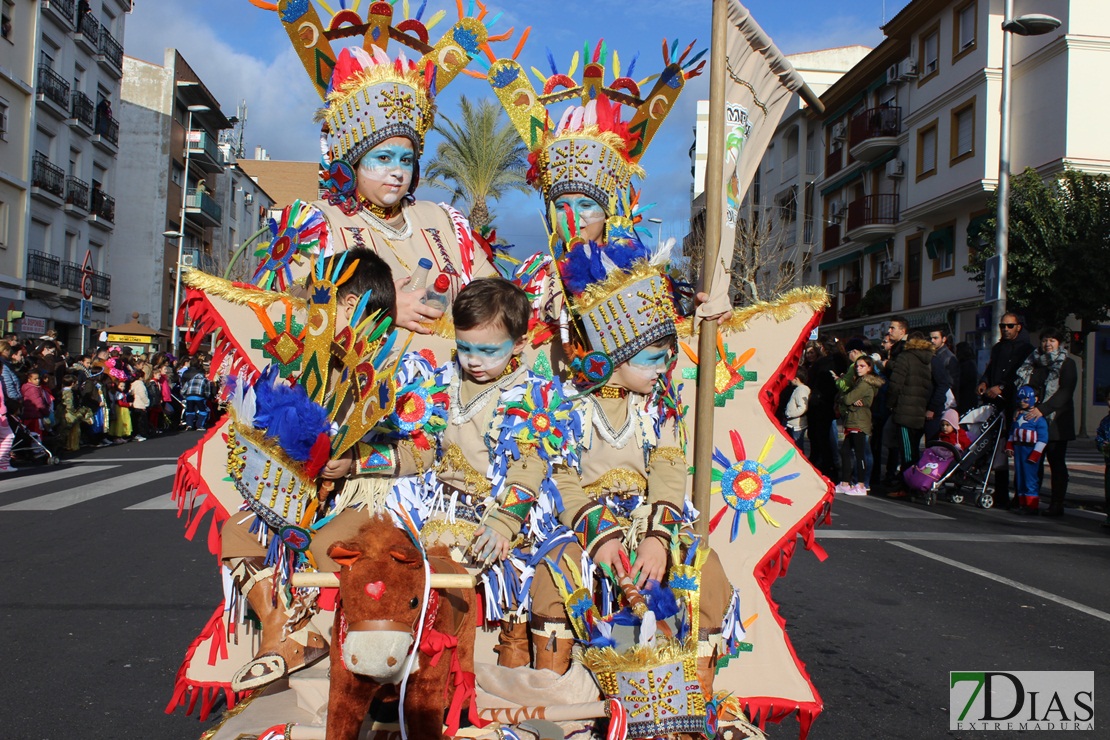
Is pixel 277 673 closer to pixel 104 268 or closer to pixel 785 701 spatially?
pixel 785 701

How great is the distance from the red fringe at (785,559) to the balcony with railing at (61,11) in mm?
31519

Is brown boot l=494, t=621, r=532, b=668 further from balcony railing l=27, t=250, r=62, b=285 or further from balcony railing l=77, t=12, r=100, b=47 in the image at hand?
balcony railing l=77, t=12, r=100, b=47

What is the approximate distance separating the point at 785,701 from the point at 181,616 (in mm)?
3746

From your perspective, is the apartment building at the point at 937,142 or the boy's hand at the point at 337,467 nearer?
the boy's hand at the point at 337,467

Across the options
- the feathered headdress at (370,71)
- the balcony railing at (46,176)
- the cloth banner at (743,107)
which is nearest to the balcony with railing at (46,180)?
the balcony railing at (46,176)

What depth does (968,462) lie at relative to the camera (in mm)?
10312

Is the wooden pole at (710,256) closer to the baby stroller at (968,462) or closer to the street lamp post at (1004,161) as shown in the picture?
the baby stroller at (968,462)

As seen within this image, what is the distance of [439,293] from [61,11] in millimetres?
32158

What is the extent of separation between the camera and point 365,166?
3344 millimetres

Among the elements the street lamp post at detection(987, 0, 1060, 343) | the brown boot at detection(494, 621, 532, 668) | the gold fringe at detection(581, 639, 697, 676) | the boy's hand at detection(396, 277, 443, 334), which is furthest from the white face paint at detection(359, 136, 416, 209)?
the street lamp post at detection(987, 0, 1060, 343)

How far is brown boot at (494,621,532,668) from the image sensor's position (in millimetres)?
2861

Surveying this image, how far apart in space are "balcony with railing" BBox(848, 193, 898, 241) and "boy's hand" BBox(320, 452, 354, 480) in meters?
29.1

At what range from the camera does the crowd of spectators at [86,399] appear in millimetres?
12344

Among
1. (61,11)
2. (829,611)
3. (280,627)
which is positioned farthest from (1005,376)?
(61,11)
